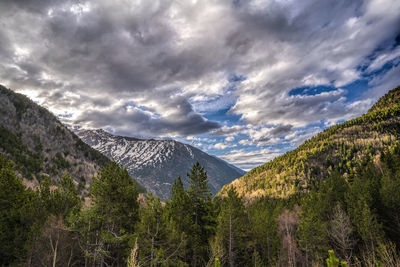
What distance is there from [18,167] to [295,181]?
129m

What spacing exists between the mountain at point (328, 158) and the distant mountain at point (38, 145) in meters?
85.2

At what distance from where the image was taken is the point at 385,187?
24312 mm

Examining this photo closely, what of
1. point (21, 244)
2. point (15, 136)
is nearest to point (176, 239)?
point (21, 244)

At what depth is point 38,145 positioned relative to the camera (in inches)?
2763

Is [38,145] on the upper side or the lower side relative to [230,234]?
upper

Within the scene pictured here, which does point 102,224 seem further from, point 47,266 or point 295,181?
point 295,181

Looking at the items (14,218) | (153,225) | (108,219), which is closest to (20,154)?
(14,218)

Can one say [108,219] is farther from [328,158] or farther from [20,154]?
[328,158]

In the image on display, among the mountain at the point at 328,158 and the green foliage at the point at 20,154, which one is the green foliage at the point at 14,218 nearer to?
the green foliage at the point at 20,154

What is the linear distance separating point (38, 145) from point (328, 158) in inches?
6326

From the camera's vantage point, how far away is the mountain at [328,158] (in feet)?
388

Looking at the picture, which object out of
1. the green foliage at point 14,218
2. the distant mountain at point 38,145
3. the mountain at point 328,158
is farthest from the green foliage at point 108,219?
the mountain at point 328,158

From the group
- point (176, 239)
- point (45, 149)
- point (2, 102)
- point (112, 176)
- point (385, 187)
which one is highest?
point (2, 102)

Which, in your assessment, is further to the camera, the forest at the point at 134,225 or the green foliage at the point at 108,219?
the green foliage at the point at 108,219
